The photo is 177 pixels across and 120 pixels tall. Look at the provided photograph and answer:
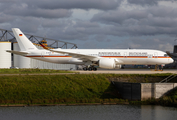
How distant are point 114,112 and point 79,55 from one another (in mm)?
21701

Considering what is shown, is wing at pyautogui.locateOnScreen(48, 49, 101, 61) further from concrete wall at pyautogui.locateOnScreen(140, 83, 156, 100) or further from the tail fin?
concrete wall at pyautogui.locateOnScreen(140, 83, 156, 100)

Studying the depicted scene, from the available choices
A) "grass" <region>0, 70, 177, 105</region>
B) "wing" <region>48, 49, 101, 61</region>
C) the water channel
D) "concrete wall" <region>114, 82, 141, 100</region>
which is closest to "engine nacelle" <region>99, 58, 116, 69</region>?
"wing" <region>48, 49, 101, 61</region>

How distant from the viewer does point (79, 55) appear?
43938 mm

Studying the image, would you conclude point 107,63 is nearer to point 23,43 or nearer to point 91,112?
point 23,43

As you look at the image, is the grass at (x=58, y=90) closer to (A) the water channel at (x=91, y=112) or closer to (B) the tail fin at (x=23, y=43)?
(A) the water channel at (x=91, y=112)

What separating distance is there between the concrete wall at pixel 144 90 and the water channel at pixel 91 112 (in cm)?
174

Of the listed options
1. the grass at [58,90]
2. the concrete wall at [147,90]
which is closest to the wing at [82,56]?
the grass at [58,90]

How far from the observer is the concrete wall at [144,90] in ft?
90.0

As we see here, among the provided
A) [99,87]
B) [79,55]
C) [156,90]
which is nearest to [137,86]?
[156,90]

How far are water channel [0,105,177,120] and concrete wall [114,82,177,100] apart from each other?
68.6 inches

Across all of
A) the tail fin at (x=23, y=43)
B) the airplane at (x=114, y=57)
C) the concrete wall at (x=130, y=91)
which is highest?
the tail fin at (x=23, y=43)

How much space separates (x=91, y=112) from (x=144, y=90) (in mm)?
7328

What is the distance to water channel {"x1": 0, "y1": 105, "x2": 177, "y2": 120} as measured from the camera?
21.8m

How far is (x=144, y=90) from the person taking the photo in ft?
90.2
